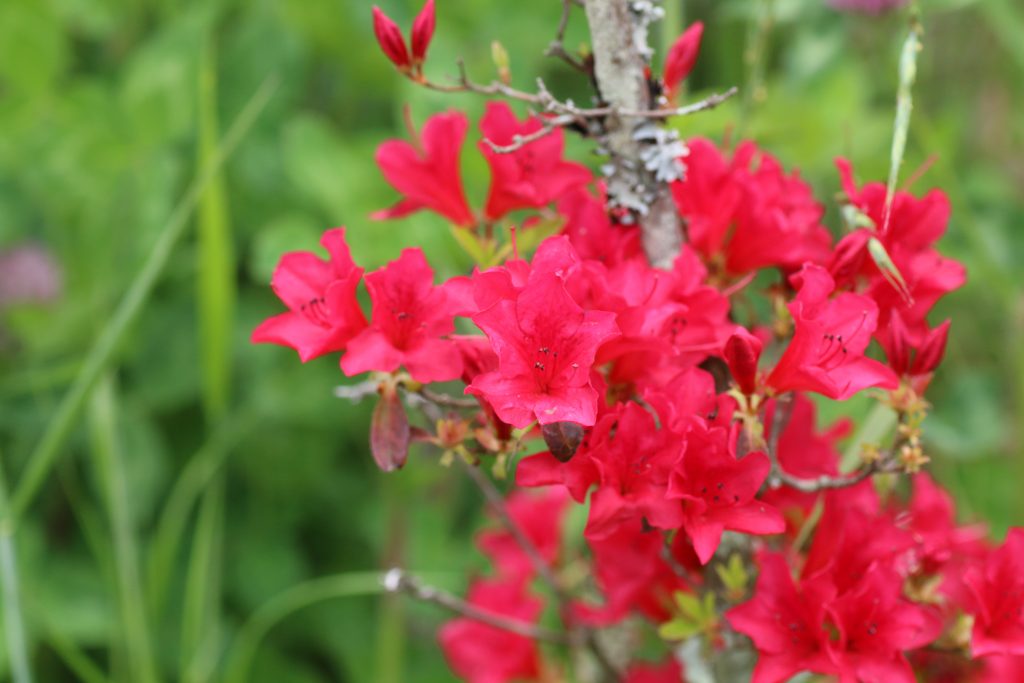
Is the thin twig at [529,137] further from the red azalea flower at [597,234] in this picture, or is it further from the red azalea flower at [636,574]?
the red azalea flower at [636,574]

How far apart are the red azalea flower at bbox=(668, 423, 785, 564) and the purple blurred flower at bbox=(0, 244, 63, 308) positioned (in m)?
1.09

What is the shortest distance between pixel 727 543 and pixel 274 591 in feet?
2.74

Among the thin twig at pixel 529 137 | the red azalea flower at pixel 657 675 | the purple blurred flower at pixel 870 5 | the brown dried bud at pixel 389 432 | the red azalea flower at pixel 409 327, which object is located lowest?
the red azalea flower at pixel 657 675

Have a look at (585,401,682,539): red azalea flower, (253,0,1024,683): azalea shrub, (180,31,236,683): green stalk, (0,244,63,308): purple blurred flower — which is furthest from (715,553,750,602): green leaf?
(0,244,63,308): purple blurred flower

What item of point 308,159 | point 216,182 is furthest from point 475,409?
point 308,159

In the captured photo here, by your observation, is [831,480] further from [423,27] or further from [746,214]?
[423,27]

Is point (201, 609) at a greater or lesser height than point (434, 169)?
lesser

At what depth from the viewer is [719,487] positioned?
0.68 m

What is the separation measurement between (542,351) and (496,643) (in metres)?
0.56

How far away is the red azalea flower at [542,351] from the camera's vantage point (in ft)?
2.04

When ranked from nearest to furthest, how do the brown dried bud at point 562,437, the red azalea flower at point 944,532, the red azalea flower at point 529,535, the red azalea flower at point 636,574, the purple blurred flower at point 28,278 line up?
the brown dried bud at point 562,437 → the red azalea flower at point 636,574 → the red azalea flower at point 944,532 → the red azalea flower at point 529,535 → the purple blurred flower at point 28,278

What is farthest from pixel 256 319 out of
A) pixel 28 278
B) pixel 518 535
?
pixel 518 535

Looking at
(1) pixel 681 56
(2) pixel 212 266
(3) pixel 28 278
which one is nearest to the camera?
(1) pixel 681 56

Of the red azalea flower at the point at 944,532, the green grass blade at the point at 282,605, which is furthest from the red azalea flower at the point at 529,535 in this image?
the red azalea flower at the point at 944,532
